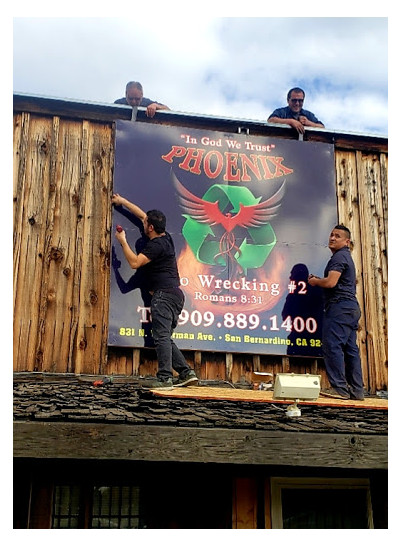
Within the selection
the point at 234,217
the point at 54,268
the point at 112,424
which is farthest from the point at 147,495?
the point at 234,217

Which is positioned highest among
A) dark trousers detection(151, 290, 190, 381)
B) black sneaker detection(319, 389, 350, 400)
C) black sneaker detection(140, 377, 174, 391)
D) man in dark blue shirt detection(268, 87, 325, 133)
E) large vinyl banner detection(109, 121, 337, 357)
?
man in dark blue shirt detection(268, 87, 325, 133)

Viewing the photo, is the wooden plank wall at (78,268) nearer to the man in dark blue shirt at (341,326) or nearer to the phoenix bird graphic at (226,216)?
the man in dark blue shirt at (341,326)

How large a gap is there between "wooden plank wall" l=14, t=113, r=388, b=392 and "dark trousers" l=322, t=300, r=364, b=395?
23.0 inches

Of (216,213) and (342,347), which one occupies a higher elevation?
(216,213)

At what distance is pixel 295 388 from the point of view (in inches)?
214

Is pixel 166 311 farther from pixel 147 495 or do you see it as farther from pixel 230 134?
pixel 230 134

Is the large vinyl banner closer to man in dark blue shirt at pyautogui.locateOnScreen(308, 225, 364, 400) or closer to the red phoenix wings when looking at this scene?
the red phoenix wings

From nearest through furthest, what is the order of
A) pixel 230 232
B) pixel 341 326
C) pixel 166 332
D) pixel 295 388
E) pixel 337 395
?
1. pixel 295 388
2. pixel 166 332
3. pixel 337 395
4. pixel 341 326
5. pixel 230 232

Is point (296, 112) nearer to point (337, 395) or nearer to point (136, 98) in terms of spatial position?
point (136, 98)

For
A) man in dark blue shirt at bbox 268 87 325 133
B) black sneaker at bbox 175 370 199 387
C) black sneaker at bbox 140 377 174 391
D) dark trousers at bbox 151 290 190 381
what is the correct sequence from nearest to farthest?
black sneaker at bbox 140 377 174 391
dark trousers at bbox 151 290 190 381
black sneaker at bbox 175 370 199 387
man in dark blue shirt at bbox 268 87 325 133

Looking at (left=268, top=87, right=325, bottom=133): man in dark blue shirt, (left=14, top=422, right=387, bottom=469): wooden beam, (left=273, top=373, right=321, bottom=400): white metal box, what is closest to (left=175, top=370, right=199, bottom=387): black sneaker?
(left=273, top=373, right=321, bottom=400): white metal box

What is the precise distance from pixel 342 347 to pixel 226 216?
193 cm

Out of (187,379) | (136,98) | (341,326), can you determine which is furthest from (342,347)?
(136,98)

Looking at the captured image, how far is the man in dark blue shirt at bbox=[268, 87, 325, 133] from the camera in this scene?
8617 millimetres
